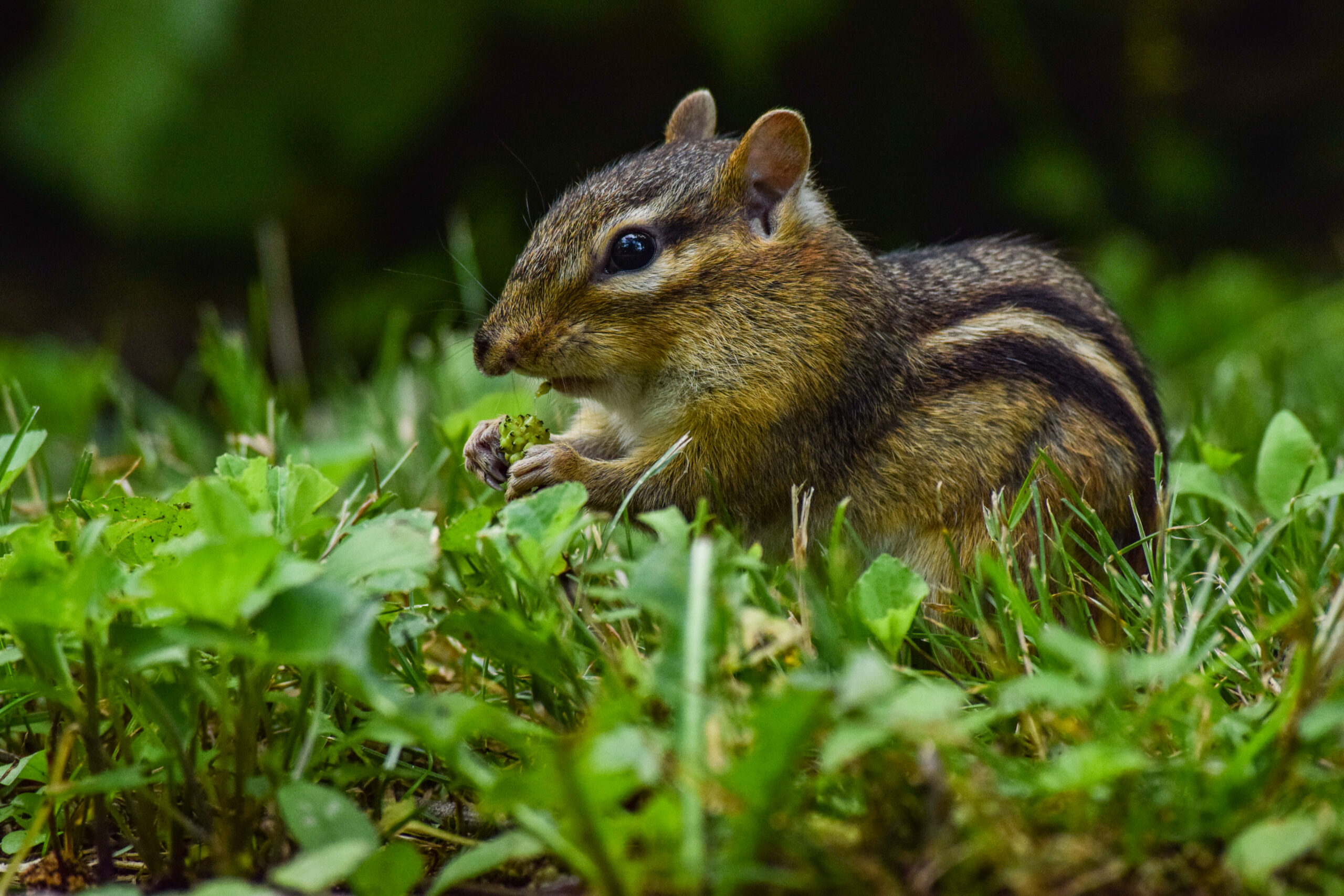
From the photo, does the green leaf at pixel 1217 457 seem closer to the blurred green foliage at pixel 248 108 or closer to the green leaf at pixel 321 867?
the green leaf at pixel 321 867

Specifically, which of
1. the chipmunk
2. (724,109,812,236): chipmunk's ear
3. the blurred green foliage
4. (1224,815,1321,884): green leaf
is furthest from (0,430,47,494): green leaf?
the blurred green foliage

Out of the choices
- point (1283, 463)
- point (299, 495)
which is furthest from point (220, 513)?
point (1283, 463)

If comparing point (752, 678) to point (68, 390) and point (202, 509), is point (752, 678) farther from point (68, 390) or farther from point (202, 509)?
point (68, 390)

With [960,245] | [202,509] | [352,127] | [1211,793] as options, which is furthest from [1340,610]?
[352,127]

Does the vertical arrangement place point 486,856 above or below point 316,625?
below

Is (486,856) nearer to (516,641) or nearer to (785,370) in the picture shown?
(516,641)

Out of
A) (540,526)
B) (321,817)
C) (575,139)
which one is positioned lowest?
(575,139)

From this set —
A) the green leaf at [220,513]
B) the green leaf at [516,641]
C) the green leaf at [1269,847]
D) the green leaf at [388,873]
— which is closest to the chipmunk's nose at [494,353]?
the green leaf at [516,641]
